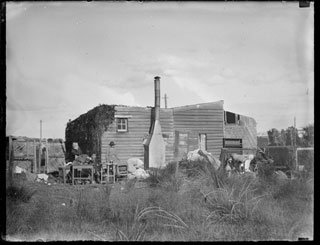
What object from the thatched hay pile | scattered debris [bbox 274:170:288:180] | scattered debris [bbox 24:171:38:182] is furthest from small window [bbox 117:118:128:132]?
scattered debris [bbox 274:170:288:180]

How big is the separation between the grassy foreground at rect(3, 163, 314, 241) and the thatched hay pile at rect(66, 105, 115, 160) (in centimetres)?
660

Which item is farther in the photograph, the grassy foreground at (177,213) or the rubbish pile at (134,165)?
the rubbish pile at (134,165)

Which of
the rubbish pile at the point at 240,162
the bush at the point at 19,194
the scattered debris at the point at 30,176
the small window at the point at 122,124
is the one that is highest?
the small window at the point at 122,124

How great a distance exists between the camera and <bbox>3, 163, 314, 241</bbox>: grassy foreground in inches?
187

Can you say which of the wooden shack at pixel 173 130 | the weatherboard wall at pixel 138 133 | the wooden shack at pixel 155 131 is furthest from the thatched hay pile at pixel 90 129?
the weatherboard wall at pixel 138 133

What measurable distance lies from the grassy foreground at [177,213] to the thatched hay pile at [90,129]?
6.60m

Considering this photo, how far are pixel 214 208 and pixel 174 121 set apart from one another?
699cm

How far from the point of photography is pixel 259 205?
561cm

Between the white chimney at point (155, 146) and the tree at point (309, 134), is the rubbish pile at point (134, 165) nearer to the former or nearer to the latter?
the white chimney at point (155, 146)

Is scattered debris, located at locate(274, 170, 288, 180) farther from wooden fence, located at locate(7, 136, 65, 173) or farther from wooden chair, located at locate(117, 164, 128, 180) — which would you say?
wooden fence, located at locate(7, 136, 65, 173)

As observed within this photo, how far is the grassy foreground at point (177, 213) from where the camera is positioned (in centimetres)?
475

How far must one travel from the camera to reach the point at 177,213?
550 centimetres
